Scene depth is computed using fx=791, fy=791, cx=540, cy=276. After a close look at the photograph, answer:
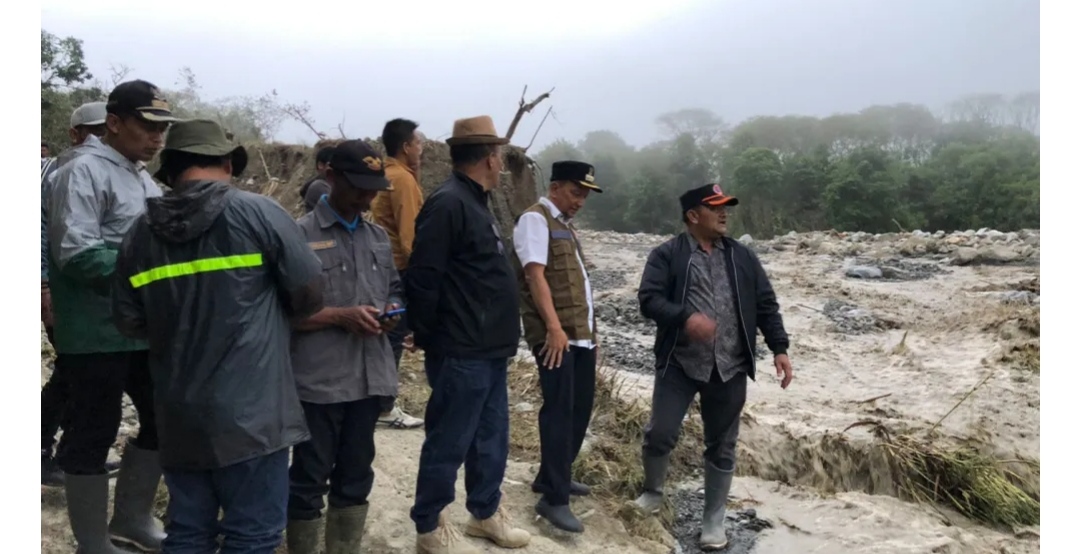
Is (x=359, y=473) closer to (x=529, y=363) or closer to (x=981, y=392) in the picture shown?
(x=529, y=363)

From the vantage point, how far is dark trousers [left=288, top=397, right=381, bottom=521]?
2988 millimetres

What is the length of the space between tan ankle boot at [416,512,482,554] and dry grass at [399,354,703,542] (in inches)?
48.4

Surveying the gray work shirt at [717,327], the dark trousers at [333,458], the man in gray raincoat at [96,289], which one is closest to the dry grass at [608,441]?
the gray work shirt at [717,327]

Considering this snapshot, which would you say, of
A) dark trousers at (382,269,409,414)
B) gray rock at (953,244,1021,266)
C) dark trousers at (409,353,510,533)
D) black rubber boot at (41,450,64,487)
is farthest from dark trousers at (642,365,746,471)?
gray rock at (953,244,1021,266)

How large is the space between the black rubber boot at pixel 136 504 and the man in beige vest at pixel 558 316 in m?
1.77

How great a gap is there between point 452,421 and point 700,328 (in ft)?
4.40

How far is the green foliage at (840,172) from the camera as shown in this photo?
26.6 metres

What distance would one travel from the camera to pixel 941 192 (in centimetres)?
2786

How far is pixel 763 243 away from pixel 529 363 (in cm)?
1342

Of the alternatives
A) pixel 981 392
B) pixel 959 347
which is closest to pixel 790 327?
pixel 959 347

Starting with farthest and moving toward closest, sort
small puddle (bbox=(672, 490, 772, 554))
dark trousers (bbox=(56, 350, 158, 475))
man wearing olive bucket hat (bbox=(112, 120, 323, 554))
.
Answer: small puddle (bbox=(672, 490, 772, 554)) → dark trousers (bbox=(56, 350, 158, 475)) → man wearing olive bucket hat (bbox=(112, 120, 323, 554))

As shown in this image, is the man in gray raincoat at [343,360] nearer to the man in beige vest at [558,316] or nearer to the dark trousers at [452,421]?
the dark trousers at [452,421]

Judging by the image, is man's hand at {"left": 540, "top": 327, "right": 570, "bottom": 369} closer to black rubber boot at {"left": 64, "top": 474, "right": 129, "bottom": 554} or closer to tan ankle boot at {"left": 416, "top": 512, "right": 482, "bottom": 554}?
tan ankle boot at {"left": 416, "top": 512, "right": 482, "bottom": 554}

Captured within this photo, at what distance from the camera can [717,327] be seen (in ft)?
13.6
